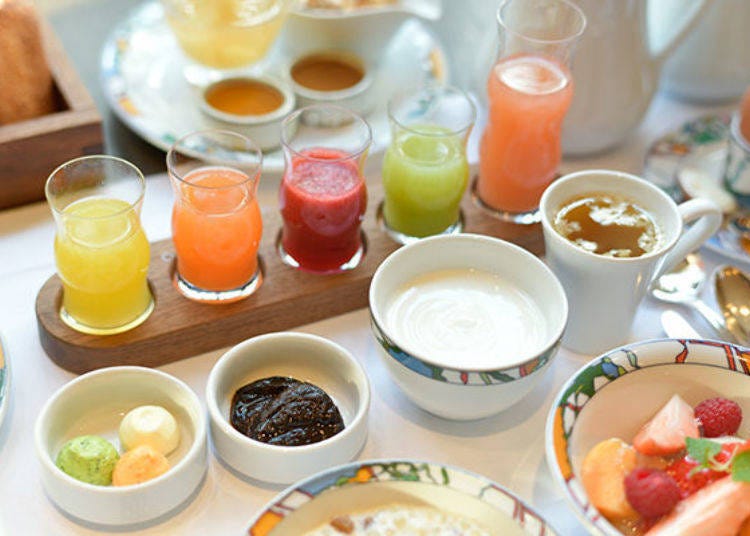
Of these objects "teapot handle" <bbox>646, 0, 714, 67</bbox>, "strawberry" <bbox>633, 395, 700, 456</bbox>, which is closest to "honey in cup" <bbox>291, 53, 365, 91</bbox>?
A: "teapot handle" <bbox>646, 0, 714, 67</bbox>

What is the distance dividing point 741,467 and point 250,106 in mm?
932

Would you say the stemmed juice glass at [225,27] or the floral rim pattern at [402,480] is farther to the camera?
the stemmed juice glass at [225,27]

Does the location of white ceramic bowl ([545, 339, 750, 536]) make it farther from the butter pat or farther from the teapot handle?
the teapot handle

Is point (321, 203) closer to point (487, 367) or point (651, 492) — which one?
point (487, 367)

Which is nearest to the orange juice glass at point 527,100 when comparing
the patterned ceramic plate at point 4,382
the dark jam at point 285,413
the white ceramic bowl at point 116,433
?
the dark jam at point 285,413

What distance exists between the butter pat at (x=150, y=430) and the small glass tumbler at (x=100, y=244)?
157 mm

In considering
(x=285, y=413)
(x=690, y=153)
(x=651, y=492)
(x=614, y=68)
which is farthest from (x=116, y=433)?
(x=690, y=153)

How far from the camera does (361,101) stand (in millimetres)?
1639

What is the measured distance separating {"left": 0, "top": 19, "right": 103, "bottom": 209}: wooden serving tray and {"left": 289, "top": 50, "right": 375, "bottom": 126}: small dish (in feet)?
1.13

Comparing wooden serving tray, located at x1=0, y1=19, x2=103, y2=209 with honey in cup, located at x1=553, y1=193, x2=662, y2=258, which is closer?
honey in cup, located at x1=553, y1=193, x2=662, y2=258

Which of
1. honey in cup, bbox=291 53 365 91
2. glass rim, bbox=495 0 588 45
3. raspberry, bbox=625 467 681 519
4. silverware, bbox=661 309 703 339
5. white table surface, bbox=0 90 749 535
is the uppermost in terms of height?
glass rim, bbox=495 0 588 45

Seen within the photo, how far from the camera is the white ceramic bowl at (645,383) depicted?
110 cm

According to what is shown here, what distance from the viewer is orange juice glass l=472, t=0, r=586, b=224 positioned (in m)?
1.34

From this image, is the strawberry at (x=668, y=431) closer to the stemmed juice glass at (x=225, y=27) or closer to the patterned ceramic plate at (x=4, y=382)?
the patterned ceramic plate at (x=4, y=382)
